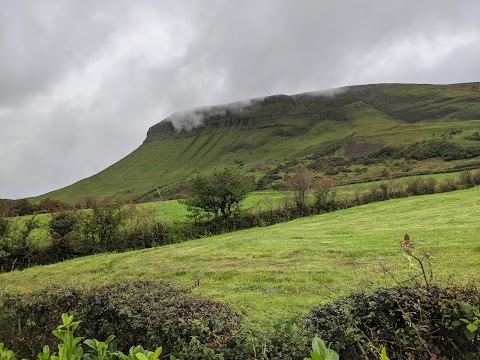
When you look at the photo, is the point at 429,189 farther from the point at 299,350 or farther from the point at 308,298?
the point at 299,350

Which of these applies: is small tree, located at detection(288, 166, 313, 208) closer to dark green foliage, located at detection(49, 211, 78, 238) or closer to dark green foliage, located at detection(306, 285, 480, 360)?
dark green foliage, located at detection(49, 211, 78, 238)

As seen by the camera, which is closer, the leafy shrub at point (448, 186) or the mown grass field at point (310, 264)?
the mown grass field at point (310, 264)

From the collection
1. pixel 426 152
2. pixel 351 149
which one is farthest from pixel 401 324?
pixel 351 149

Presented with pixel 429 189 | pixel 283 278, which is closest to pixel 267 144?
pixel 429 189

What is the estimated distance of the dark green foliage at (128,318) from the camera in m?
5.41

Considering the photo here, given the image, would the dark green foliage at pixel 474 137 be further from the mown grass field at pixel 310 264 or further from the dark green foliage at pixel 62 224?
the dark green foliage at pixel 62 224

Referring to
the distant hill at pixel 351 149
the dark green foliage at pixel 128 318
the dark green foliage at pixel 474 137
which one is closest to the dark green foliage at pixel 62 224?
the dark green foliage at pixel 128 318

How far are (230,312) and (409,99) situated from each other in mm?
215214

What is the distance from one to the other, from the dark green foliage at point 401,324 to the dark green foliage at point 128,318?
5.09 feet

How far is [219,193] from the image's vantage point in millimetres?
43719

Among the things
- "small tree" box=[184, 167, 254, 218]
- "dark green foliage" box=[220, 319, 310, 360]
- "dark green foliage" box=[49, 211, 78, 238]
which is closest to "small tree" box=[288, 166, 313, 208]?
"small tree" box=[184, 167, 254, 218]

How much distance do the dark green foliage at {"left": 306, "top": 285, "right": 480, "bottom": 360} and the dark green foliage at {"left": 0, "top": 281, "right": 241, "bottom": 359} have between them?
1551mm

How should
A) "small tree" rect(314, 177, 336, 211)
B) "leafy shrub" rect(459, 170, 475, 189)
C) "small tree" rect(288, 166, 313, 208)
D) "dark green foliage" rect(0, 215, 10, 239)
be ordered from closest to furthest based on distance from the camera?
"dark green foliage" rect(0, 215, 10, 239) < "leafy shrub" rect(459, 170, 475, 189) < "small tree" rect(314, 177, 336, 211) < "small tree" rect(288, 166, 313, 208)

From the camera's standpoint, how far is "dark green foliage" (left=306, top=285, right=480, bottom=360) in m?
4.45
